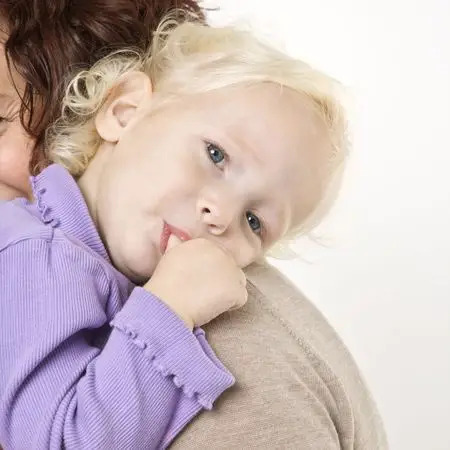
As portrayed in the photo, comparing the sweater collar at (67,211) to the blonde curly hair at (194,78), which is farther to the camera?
the blonde curly hair at (194,78)

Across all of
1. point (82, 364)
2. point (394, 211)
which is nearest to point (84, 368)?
point (82, 364)

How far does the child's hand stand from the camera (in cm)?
Result: 113

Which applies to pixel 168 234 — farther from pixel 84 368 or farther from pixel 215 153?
pixel 84 368

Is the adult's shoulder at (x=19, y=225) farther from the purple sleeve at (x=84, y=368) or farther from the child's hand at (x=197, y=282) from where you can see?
the child's hand at (x=197, y=282)

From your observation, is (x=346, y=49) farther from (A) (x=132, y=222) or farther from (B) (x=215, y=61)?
(A) (x=132, y=222)

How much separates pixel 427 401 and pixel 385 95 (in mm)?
755

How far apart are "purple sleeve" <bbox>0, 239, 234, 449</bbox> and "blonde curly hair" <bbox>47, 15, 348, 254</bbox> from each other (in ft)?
1.16

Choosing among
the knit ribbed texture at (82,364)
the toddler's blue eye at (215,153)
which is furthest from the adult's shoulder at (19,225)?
the toddler's blue eye at (215,153)

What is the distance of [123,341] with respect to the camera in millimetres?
1072

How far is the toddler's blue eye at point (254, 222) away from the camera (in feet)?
4.38

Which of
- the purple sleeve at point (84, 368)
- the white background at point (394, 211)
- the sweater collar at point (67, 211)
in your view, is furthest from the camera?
the white background at point (394, 211)

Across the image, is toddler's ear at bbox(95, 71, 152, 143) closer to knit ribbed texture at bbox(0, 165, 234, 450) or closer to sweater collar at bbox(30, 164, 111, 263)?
sweater collar at bbox(30, 164, 111, 263)

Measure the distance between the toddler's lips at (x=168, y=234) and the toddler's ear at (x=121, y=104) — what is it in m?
0.19

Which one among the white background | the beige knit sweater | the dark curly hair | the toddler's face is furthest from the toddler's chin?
the white background
